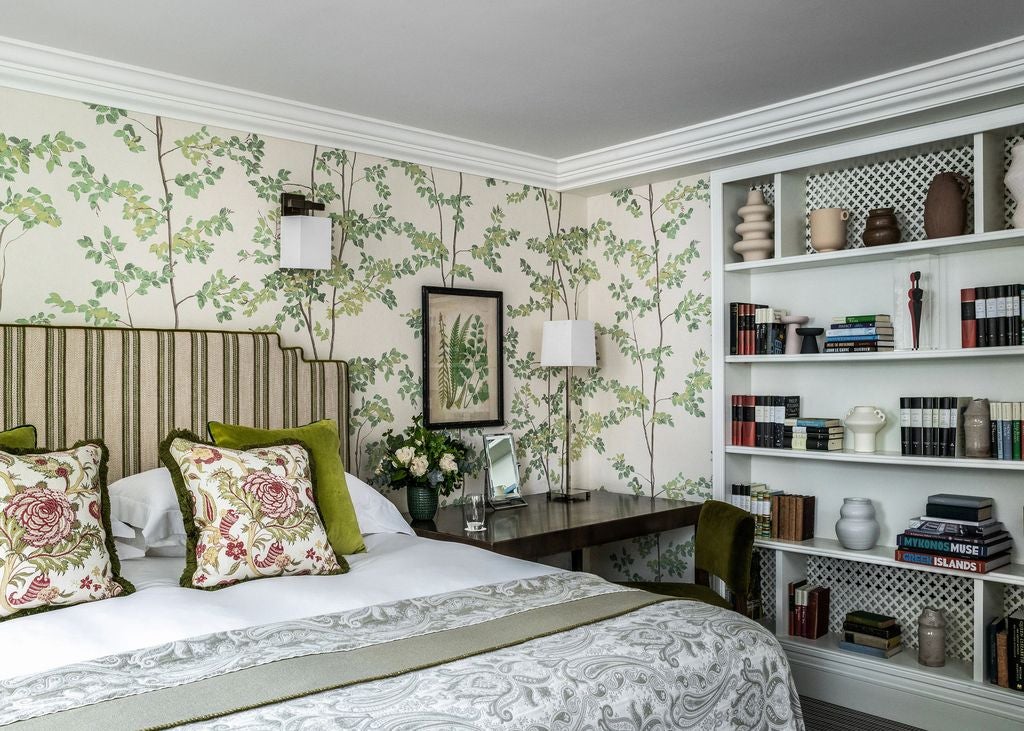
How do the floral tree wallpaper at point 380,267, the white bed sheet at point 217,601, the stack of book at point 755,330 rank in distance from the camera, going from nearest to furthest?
the white bed sheet at point 217,601 < the floral tree wallpaper at point 380,267 < the stack of book at point 755,330

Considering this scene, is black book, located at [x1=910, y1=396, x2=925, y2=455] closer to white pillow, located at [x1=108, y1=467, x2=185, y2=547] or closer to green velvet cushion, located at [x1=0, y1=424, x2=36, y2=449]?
white pillow, located at [x1=108, y1=467, x2=185, y2=547]

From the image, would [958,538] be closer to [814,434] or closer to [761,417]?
[814,434]

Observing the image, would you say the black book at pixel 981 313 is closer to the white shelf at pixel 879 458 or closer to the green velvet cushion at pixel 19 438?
the white shelf at pixel 879 458

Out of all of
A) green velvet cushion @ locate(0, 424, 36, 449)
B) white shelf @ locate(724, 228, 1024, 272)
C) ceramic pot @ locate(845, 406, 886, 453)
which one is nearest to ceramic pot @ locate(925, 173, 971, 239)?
white shelf @ locate(724, 228, 1024, 272)

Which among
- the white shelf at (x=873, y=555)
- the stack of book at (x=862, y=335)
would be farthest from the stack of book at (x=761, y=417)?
the white shelf at (x=873, y=555)

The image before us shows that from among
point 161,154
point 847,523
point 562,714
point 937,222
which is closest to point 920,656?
point 847,523

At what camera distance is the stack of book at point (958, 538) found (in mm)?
3205

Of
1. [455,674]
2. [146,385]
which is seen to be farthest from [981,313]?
[146,385]

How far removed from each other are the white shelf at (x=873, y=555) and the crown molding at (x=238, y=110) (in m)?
2.19

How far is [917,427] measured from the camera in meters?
3.43

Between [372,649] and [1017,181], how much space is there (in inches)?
112

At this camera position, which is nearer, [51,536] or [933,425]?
[51,536]

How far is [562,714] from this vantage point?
1.71 m

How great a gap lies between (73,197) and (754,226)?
2817 millimetres
